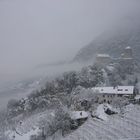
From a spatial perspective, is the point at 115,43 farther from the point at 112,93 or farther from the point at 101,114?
the point at 101,114

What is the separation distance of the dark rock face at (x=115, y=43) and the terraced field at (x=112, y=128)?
66.4m

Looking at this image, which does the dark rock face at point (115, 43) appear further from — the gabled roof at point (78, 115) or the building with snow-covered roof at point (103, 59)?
the gabled roof at point (78, 115)

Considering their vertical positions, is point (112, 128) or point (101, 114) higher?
point (101, 114)

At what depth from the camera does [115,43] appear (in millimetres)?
124250

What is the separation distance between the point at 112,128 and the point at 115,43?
94.2m

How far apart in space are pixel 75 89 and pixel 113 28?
330ft

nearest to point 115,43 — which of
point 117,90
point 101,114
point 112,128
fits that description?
point 117,90

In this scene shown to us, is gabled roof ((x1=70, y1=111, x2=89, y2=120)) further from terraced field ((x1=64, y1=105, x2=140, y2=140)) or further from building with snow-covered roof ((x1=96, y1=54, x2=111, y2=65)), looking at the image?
building with snow-covered roof ((x1=96, y1=54, x2=111, y2=65))

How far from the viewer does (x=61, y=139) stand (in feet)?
118

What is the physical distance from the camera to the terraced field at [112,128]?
101 feet

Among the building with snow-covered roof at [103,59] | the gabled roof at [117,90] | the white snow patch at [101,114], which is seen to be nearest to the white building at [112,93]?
the gabled roof at [117,90]

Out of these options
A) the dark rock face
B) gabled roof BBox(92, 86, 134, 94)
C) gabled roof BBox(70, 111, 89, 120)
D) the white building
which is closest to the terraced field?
gabled roof BBox(70, 111, 89, 120)

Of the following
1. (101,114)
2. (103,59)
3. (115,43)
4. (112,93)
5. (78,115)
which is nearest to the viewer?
(101,114)

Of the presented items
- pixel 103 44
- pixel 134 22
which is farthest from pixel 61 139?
pixel 134 22
